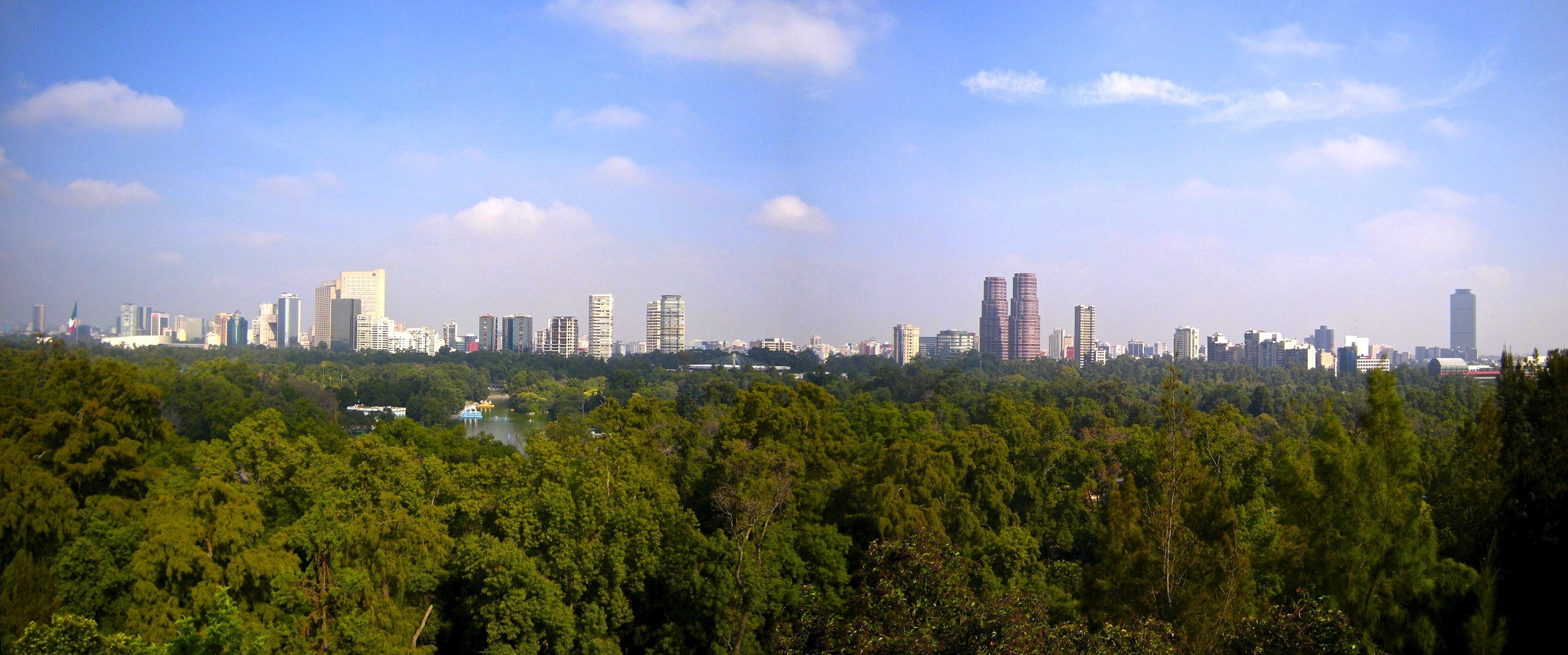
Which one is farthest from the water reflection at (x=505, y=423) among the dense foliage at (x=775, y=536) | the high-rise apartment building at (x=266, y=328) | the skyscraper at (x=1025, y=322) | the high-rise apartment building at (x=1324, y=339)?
the high-rise apartment building at (x=1324, y=339)

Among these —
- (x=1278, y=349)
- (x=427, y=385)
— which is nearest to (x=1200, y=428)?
(x=427, y=385)

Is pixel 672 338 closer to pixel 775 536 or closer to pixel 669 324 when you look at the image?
pixel 669 324

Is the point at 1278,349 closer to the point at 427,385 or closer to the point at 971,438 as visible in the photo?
the point at 427,385

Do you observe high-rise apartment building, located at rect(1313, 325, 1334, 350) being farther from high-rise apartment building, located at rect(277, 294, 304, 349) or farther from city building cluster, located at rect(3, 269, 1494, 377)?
high-rise apartment building, located at rect(277, 294, 304, 349)

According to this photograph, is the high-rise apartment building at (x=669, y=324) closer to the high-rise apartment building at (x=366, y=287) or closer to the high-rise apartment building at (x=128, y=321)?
the high-rise apartment building at (x=366, y=287)

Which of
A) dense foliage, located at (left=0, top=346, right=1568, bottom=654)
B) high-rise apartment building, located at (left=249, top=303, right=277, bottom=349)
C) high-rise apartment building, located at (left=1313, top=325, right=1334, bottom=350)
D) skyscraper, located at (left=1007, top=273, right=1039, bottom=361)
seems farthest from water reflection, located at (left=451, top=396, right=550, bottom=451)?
high-rise apartment building, located at (left=1313, top=325, right=1334, bottom=350)
